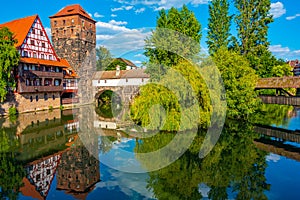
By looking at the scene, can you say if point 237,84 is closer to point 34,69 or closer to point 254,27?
point 254,27

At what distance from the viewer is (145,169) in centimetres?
1130

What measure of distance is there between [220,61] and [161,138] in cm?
1076

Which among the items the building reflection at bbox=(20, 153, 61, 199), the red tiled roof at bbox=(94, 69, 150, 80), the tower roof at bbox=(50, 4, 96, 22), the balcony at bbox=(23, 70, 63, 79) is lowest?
the building reflection at bbox=(20, 153, 61, 199)

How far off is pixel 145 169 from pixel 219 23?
28069mm

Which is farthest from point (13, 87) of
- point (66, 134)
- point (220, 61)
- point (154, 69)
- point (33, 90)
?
point (220, 61)

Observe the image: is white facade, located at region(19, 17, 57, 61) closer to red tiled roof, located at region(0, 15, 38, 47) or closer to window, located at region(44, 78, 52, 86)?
red tiled roof, located at region(0, 15, 38, 47)

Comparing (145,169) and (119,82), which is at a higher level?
(119,82)

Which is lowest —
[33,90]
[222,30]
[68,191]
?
[68,191]

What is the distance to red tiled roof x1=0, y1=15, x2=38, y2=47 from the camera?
3171 centimetres

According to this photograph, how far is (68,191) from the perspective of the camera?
30.0ft

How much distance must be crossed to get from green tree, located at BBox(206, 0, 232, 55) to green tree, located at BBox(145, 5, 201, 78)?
→ 1006 centimetres

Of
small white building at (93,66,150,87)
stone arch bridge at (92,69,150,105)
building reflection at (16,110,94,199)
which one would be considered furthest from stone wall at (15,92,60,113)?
building reflection at (16,110,94,199)

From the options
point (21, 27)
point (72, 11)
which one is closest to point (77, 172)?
point (21, 27)

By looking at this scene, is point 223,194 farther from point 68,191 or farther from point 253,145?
point 253,145
